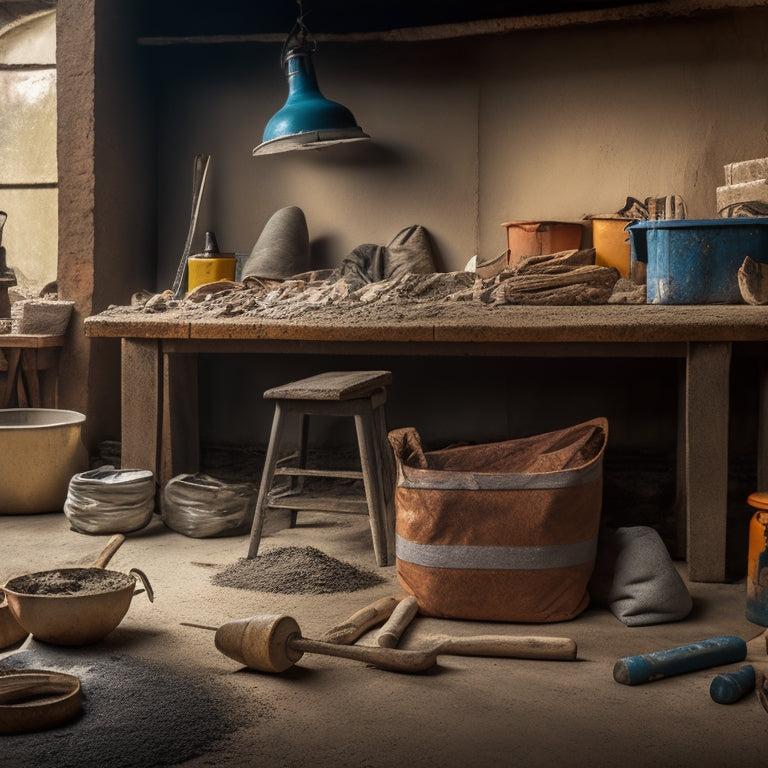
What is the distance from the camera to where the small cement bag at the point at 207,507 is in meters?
4.67

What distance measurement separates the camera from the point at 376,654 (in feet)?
9.49

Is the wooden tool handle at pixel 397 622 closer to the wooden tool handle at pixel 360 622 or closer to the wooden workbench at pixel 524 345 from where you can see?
the wooden tool handle at pixel 360 622

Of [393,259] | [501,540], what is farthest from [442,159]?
[501,540]

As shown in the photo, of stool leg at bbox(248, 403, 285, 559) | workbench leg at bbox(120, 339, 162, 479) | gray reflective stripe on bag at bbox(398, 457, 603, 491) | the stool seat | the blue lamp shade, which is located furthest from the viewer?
the blue lamp shade

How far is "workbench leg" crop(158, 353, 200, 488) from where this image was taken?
5.12m

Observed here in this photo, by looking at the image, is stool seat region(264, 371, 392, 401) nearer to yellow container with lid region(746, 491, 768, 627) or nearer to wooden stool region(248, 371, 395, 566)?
wooden stool region(248, 371, 395, 566)

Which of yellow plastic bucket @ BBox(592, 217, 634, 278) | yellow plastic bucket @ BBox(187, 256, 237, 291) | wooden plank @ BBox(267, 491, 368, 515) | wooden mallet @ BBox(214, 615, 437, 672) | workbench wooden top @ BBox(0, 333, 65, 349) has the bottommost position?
wooden mallet @ BBox(214, 615, 437, 672)

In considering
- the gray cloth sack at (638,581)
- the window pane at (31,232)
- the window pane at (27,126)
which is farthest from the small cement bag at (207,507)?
the window pane at (27,126)

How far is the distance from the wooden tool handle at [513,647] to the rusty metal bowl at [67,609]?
3.39 ft

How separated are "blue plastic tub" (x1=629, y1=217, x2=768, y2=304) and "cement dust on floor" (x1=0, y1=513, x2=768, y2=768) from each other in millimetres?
1348

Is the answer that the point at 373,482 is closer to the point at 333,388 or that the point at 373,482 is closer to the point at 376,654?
the point at 333,388

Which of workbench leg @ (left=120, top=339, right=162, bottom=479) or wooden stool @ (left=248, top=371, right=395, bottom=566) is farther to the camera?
workbench leg @ (left=120, top=339, right=162, bottom=479)

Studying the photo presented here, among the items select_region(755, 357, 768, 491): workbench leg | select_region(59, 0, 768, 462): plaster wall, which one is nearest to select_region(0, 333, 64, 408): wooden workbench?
select_region(59, 0, 768, 462): plaster wall

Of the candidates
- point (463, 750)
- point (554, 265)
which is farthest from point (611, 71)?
point (463, 750)
